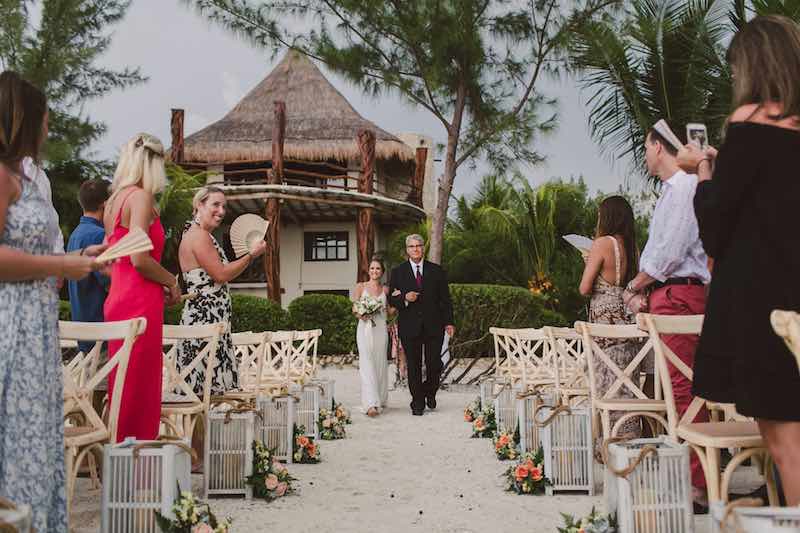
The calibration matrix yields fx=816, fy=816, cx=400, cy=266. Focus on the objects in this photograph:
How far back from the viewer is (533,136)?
16062 mm

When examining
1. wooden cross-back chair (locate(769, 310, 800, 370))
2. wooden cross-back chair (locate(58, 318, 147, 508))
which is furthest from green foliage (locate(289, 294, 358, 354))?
wooden cross-back chair (locate(769, 310, 800, 370))

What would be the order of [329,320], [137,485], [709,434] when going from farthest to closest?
[329,320]
[137,485]
[709,434]

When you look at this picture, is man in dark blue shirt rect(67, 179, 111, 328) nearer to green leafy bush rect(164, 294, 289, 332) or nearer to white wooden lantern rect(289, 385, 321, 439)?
white wooden lantern rect(289, 385, 321, 439)

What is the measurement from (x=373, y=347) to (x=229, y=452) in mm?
4944

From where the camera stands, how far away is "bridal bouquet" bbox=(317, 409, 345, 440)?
8016mm

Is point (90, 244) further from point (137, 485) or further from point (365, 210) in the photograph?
point (365, 210)

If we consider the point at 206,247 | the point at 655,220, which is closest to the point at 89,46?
the point at 206,247

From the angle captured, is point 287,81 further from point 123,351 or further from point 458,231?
point 123,351

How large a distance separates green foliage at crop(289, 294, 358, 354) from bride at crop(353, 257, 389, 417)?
9.70m

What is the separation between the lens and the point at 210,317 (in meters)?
5.50

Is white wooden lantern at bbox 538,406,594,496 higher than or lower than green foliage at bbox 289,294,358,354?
lower

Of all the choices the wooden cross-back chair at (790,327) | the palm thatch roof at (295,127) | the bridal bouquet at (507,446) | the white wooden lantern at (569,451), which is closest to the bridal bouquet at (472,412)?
the bridal bouquet at (507,446)

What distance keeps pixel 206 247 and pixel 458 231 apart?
75.2 feet

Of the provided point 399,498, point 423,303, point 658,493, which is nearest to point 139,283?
point 399,498
